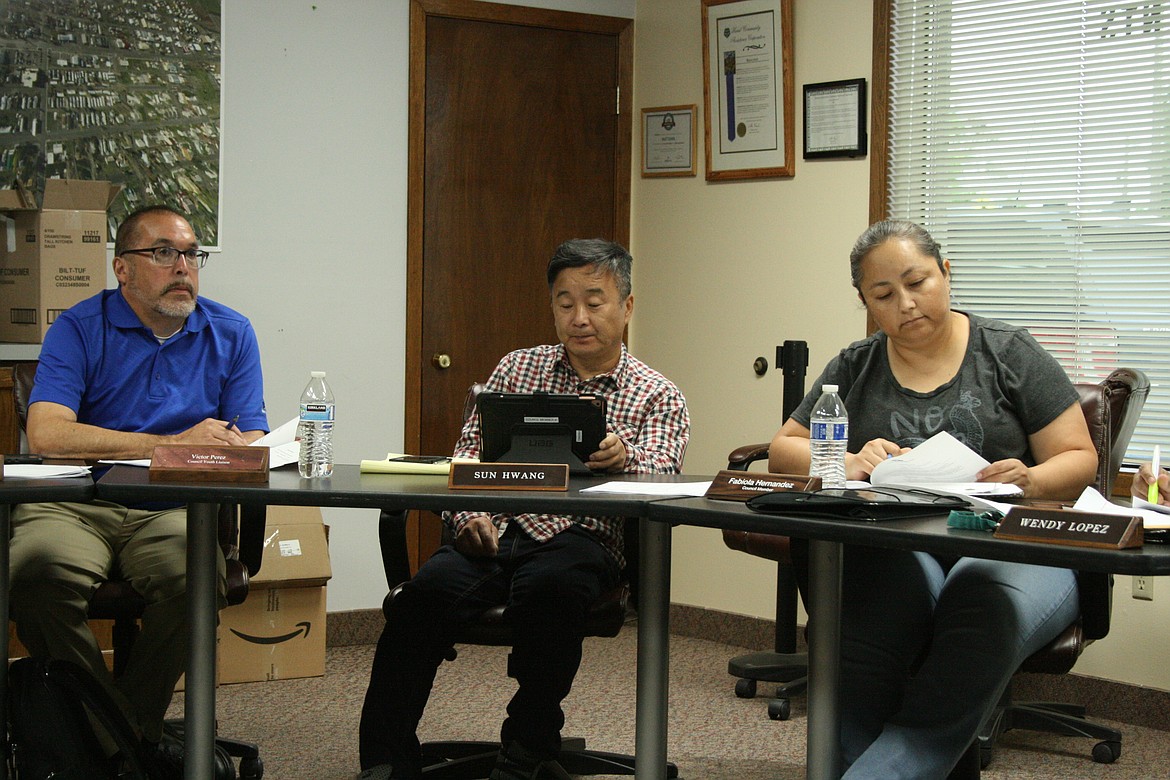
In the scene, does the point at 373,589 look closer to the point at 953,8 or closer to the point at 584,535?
the point at 584,535

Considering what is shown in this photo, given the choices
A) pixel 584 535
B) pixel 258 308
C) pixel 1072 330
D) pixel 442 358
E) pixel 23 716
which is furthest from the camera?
pixel 442 358

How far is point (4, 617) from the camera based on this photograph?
84.5 inches

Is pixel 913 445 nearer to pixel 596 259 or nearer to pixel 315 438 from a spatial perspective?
pixel 596 259

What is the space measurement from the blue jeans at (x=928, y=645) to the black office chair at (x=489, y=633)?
20.6 inches

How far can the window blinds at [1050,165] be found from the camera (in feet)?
10.9

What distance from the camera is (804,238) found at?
3.95 m

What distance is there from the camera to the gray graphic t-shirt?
2.38 meters

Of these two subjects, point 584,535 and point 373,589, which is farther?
point 373,589

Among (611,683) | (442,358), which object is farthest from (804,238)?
(611,683)

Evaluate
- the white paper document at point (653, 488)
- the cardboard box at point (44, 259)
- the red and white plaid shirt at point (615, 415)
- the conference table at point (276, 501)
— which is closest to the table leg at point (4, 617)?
the conference table at point (276, 501)

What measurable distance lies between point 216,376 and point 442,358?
50.6 inches

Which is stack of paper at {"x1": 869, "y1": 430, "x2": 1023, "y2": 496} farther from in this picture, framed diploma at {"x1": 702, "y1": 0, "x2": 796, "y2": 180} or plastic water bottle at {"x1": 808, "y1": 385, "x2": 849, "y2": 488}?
framed diploma at {"x1": 702, "y1": 0, "x2": 796, "y2": 180}

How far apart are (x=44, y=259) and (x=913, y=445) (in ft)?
7.73

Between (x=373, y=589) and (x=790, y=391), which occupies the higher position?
(x=790, y=391)
